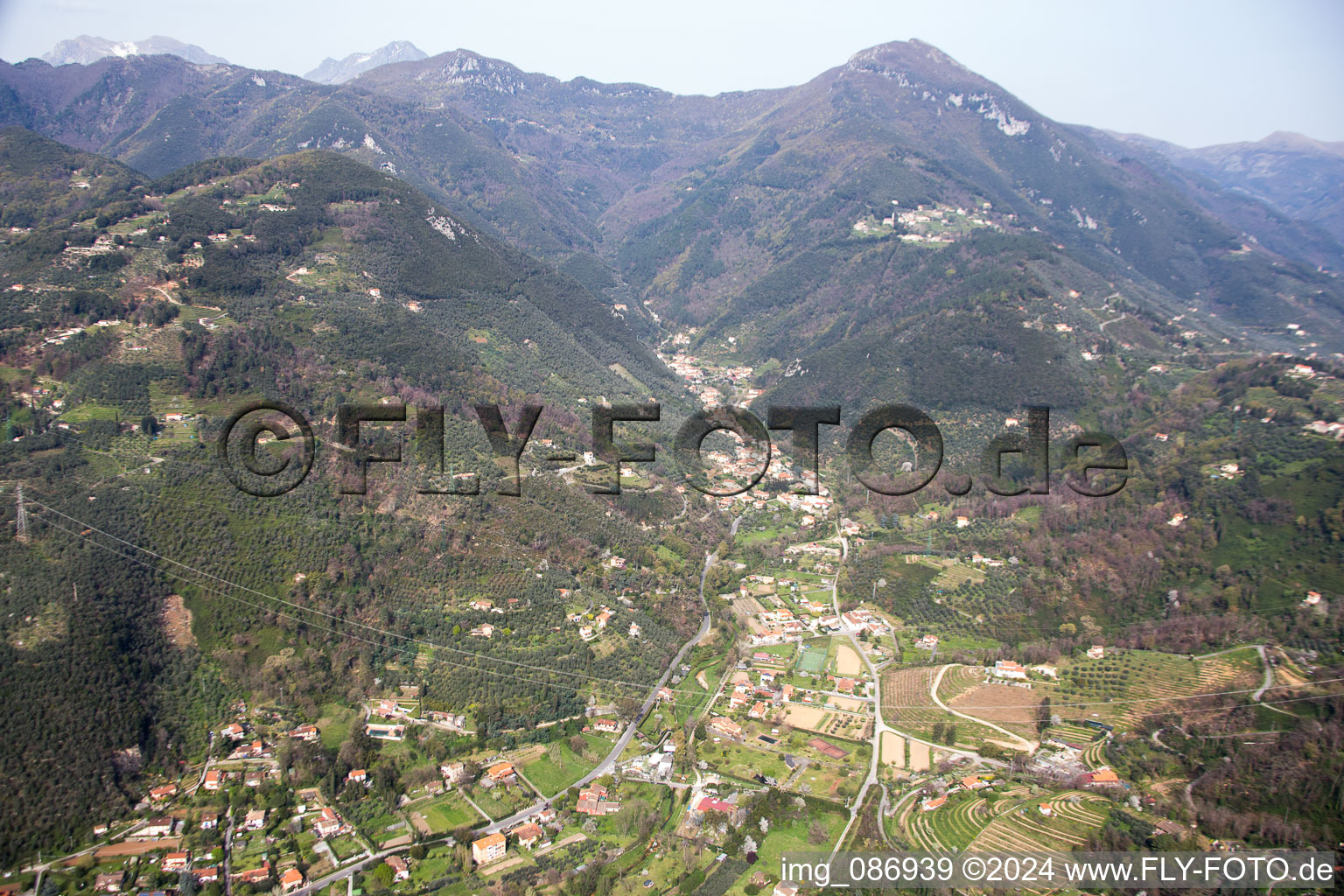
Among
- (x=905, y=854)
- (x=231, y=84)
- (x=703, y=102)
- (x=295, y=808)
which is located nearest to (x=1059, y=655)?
(x=905, y=854)

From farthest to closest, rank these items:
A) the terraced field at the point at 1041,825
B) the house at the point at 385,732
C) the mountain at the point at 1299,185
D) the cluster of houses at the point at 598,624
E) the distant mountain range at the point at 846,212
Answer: the mountain at the point at 1299,185 < the distant mountain range at the point at 846,212 < the cluster of houses at the point at 598,624 < the house at the point at 385,732 < the terraced field at the point at 1041,825

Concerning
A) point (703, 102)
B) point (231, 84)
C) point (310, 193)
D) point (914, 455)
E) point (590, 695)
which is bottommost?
point (590, 695)

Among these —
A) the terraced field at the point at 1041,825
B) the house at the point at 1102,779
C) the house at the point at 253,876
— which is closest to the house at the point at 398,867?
the house at the point at 253,876

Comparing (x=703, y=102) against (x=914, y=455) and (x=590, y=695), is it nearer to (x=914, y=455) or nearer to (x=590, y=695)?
(x=914, y=455)

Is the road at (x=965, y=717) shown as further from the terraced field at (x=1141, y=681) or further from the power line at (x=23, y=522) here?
the power line at (x=23, y=522)

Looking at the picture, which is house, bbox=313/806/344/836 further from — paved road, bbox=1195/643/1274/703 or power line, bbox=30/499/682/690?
paved road, bbox=1195/643/1274/703

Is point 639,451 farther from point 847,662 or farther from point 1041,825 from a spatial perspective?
point 1041,825

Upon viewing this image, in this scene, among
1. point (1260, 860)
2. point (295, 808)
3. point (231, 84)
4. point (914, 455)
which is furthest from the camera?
point (231, 84)
